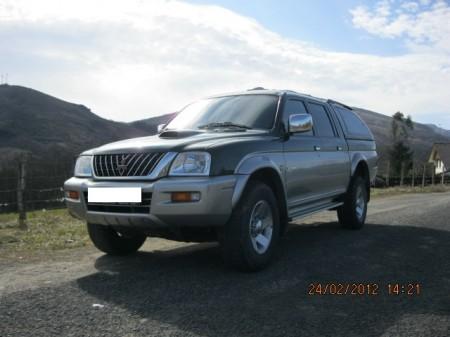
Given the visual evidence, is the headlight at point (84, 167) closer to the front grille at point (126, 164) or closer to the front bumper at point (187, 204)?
the front grille at point (126, 164)

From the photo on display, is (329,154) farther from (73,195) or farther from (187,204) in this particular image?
(73,195)

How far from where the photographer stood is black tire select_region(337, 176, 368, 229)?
7223 mm

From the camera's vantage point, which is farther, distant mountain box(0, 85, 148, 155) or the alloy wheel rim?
distant mountain box(0, 85, 148, 155)

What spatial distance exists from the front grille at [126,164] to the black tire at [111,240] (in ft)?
2.70

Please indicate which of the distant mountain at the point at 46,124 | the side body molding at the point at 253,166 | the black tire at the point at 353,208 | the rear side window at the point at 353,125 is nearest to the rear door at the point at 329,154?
the black tire at the point at 353,208

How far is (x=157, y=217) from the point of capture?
13.4ft

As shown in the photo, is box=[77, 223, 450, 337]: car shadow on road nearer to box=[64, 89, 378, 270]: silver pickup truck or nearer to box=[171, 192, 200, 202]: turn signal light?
box=[64, 89, 378, 270]: silver pickup truck

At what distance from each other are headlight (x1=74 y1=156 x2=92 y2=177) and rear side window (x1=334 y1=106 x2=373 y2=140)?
404 cm

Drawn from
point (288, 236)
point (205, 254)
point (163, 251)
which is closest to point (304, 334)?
point (205, 254)

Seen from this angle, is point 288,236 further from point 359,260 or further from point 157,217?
point 157,217

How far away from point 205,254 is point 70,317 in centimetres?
231

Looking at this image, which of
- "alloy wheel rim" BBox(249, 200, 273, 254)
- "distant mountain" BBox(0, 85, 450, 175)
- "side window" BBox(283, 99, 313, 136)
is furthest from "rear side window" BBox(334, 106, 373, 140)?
"distant mountain" BBox(0, 85, 450, 175)

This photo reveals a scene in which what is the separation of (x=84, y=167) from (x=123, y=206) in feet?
2.65

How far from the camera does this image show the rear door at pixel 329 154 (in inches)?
245
